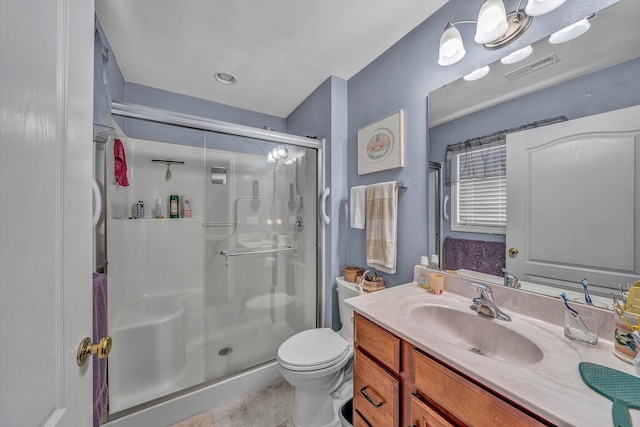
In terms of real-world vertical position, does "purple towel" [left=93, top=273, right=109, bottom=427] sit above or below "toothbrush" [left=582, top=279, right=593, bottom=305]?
below

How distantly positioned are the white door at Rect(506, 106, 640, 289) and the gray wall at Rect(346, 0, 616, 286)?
437 millimetres

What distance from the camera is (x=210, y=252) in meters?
1.90

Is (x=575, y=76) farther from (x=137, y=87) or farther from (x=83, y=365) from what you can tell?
(x=137, y=87)

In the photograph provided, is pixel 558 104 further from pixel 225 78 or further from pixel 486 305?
pixel 225 78

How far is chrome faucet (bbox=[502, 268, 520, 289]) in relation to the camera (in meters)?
1.00

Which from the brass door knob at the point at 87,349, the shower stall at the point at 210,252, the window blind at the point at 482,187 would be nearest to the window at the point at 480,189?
the window blind at the point at 482,187

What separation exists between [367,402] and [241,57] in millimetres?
2199

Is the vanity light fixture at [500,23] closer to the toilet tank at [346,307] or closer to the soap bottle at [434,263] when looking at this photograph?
the soap bottle at [434,263]

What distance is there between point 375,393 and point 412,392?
0.19 m

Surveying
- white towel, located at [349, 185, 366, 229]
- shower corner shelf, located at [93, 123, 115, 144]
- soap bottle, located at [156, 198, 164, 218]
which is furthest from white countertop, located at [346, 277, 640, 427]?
soap bottle, located at [156, 198, 164, 218]

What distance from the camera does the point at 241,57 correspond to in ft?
5.54

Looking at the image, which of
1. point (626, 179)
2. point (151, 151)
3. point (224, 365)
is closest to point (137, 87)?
point (151, 151)

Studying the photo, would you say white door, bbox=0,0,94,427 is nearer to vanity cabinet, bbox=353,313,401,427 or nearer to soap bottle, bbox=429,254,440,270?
vanity cabinet, bbox=353,313,401,427

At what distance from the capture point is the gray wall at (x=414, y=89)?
1.19 meters
